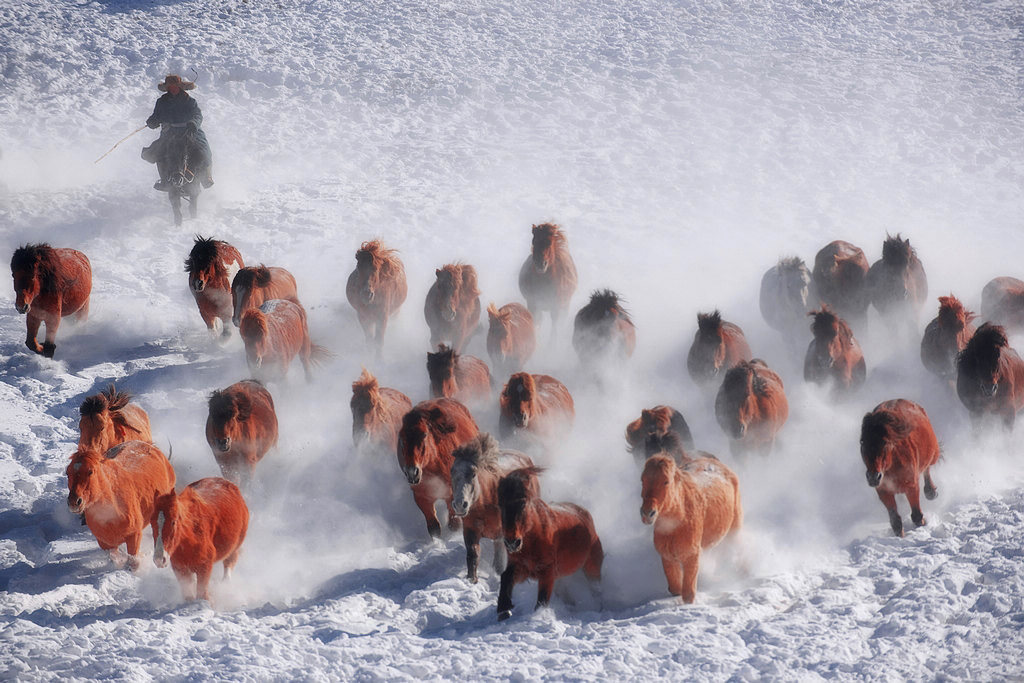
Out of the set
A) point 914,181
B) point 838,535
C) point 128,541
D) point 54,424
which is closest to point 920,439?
point 838,535

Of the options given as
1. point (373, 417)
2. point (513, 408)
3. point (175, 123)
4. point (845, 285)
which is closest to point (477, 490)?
point (513, 408)

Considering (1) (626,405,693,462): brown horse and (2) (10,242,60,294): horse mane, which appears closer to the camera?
(1) (626,405,693,462): brown horse

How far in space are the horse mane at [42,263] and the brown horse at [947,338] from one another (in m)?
9.45

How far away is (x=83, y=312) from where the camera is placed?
35.3 feet

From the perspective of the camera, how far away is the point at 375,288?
1034 centimetres

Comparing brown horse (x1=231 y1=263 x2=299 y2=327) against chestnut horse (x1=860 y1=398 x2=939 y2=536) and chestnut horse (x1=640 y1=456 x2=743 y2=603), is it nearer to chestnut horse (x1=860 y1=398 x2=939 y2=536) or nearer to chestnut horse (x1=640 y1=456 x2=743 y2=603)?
chestnut horse (x1=640 y1=456 x2=743 y2=603)

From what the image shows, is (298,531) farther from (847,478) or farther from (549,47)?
(549,47)

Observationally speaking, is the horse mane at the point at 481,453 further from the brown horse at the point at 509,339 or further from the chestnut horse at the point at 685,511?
the brown horse at the point at 509,339

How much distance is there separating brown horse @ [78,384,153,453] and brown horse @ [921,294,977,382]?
7948 millimetres

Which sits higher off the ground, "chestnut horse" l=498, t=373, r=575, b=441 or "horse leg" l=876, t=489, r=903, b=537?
"chestnut horse" l=498, t=373, r=575, b=441

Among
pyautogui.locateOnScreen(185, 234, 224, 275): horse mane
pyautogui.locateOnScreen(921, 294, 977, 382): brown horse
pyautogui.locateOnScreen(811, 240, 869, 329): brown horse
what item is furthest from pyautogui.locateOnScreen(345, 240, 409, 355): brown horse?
pyautogui.locateOnScreen(921, 294, 977, 382): brown horse

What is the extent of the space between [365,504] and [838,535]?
4.21 meters

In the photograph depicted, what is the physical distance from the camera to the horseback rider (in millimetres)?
13344

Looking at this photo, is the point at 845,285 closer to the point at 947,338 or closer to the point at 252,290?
the point at 947,338
